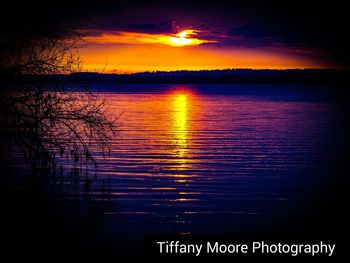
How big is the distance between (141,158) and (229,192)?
829 centimetres

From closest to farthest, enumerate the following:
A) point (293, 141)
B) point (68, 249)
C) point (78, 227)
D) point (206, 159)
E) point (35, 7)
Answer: point (68, 249) < point (78, 227) < point (35, 7) < point (206, 159) < point (293, 141)

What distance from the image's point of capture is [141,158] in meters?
26.4

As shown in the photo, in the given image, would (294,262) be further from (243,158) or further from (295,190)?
(243,158)

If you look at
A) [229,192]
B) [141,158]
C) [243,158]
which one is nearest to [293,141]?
[243,158]

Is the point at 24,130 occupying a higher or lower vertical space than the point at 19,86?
lower

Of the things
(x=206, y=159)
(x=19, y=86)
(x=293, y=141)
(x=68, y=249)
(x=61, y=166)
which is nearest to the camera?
(x=68, y=249)

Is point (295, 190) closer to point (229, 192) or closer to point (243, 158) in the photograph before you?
point (229, 192)

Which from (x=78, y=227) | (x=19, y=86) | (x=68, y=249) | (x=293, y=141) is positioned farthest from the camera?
(x=293, y=141)

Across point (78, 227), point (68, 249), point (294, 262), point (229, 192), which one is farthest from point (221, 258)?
point (229, 192)

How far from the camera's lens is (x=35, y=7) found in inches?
747

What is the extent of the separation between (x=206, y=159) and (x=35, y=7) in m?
11.9

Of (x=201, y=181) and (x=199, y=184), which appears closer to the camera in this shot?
(x=199, y=184)

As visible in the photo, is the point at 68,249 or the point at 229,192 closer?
the point at 68,249

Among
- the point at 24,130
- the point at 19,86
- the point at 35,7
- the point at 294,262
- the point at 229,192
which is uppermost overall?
the point at 35,7
